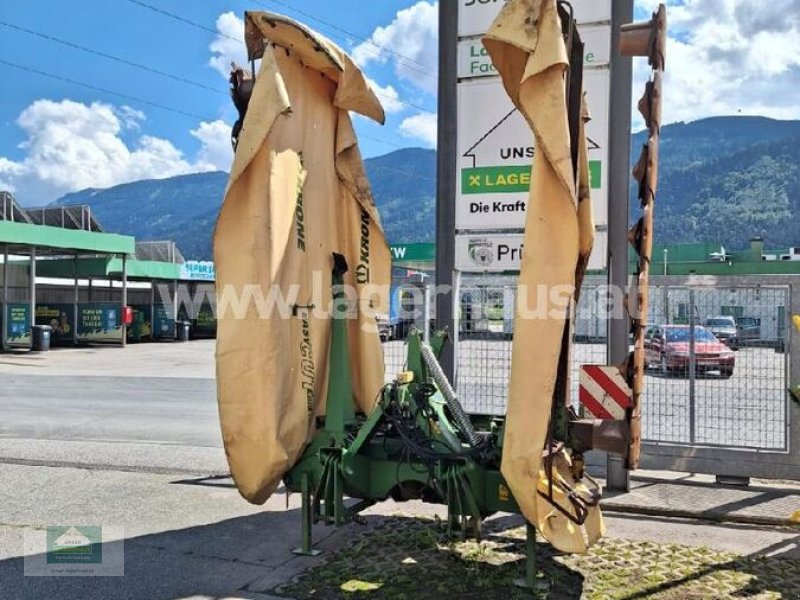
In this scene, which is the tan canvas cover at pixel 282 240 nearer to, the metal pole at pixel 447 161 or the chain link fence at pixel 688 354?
the metal pole at pixel 447 161

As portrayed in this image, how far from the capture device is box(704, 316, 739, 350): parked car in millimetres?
6879

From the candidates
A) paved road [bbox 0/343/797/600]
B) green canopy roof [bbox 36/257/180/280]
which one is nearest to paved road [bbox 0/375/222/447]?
paved road [bbox 0/343/797/600]

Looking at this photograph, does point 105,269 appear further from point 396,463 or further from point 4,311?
point 396,463

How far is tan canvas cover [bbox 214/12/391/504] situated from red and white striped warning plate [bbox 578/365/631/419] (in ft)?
5.99

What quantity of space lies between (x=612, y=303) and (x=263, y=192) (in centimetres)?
383

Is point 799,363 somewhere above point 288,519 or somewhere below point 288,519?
above

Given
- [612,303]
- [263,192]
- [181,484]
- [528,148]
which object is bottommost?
[181,484]

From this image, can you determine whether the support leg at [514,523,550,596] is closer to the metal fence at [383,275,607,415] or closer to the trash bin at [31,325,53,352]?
the metal fence at [383,275,607,415]

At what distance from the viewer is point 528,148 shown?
6.74m

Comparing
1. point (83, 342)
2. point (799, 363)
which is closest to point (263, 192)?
point (799, 363)

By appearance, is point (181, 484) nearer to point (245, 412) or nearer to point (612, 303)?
point (245, 412)

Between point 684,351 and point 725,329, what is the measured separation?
44 centimetres

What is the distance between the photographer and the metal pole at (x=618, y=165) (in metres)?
6.55

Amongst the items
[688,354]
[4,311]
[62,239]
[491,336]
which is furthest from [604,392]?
[4,311]
